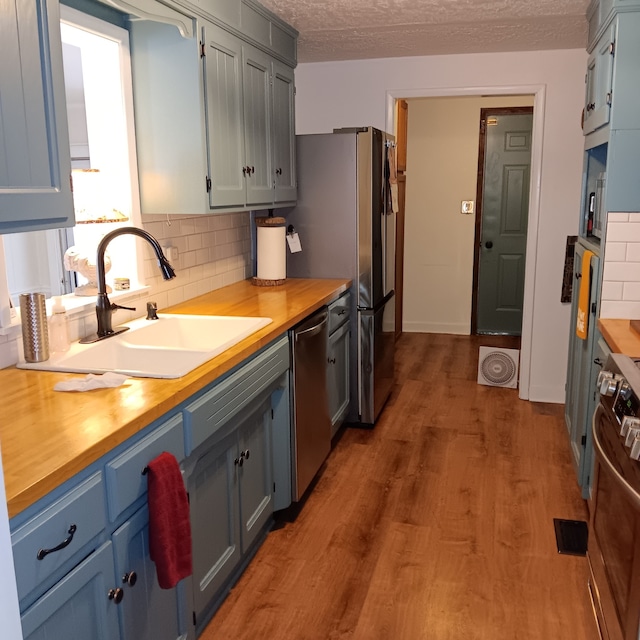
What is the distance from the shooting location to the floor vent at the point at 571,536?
2.64m

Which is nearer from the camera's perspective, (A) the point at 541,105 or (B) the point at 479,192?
(A) the point at 541,105

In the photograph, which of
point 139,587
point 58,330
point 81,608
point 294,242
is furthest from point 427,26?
point 81,608

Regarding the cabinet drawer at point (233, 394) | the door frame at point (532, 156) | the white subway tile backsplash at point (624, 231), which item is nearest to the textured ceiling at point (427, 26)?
the door frame at point (532, 156)

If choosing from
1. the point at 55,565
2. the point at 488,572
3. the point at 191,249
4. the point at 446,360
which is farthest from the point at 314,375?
the point at 446,360

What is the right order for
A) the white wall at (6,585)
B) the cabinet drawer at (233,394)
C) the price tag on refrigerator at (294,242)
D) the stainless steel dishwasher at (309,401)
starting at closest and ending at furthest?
the white wall at (6,585) → the cabinet drawer at (233,394) → the stainless steel dishwasher at (309,401) → the price tag on refrigerator at (294,242)

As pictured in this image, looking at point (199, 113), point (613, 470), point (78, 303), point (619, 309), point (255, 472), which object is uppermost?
point (199, 113)

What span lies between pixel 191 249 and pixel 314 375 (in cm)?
86

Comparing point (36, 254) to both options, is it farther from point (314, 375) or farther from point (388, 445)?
point (388, 445)

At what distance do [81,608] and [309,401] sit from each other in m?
1.67

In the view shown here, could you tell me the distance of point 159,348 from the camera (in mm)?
2264

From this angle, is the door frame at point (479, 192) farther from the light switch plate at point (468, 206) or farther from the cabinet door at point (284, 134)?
the cabinet door at point (284, 134)

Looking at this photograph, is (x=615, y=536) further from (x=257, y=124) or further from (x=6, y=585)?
(x=257, y=124)

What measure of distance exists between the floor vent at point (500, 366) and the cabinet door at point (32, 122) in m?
3.65

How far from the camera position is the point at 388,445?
3.73 metres
